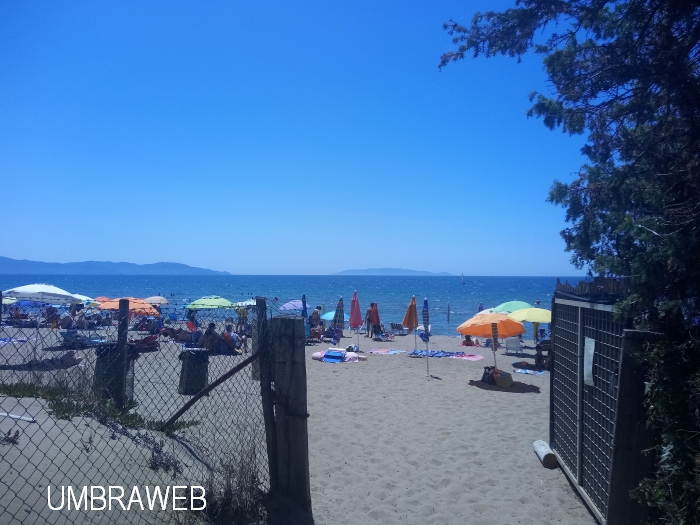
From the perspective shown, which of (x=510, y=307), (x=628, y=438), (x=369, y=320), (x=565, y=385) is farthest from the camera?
(x=369, y=320)

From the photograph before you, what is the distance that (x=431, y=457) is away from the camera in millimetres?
5836

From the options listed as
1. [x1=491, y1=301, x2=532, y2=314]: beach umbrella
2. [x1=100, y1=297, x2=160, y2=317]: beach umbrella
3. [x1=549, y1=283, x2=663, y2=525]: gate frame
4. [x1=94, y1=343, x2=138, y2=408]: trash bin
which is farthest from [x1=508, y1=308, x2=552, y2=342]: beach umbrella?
[x1=94, y1=343, x2=138, y2=408]: trash bin

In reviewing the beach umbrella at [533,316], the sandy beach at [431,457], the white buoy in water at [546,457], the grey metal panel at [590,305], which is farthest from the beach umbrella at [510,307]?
the grey metal panel at [590,305]

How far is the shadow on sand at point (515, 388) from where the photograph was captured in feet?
35.1

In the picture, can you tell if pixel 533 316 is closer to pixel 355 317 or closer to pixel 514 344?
pixel 514 344

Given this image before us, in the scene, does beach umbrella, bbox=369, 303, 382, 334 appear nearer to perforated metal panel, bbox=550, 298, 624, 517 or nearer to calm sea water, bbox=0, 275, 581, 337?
calm sea water, bbox=0, 275, 581, 337

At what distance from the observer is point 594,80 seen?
16.8ft

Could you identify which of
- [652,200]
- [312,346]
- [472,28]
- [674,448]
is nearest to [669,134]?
[652,200]

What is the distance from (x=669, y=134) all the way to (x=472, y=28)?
2227 millimetres

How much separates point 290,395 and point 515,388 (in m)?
8.77

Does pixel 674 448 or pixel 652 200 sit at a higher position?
pixel 652 200

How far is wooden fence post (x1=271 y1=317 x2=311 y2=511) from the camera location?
344 cm

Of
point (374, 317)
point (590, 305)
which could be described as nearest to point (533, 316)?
point (374, 317)

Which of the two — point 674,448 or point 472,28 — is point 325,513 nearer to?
point 674,448
